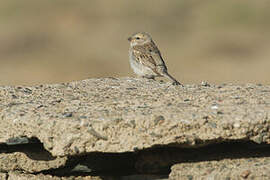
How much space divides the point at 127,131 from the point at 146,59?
5.15 meters

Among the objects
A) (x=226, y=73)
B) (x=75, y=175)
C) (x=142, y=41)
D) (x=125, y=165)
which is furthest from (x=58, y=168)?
(x=226, y=73)

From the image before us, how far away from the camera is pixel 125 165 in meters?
6.22

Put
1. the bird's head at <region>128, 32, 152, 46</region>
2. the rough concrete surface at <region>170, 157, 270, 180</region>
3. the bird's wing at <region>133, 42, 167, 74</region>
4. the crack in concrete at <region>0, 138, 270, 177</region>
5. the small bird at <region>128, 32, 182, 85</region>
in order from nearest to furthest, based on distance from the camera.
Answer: the rough concrete surface at <region>170, 157, 270, 180</region>, the crack in concrete at <region>0, 138, 270, 177</region>, the small bird at <region>128, 32, 182, 85</region>, the bird's wing at <region>133, 42, 167, 74</region>, the bird's head at <region>128, 32, 152, 46</region>

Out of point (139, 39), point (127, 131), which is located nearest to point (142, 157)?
A: point (127, 131)

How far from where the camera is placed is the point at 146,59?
10844 mm

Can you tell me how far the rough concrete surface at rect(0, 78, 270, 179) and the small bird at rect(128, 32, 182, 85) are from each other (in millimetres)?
3622

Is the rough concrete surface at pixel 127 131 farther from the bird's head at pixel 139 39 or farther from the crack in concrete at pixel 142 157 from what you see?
the bird's head at pixel 139 39

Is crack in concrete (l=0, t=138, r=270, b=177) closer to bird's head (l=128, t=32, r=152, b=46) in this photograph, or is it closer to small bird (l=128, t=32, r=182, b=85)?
small bird (l=128, t=32, r=182, b=85)

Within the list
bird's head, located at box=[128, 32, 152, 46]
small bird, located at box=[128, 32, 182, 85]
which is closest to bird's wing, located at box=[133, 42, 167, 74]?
small bird, located at box=[128, 32, 182, 85]

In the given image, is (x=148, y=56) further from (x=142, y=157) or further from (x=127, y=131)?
(x=127, y=131)

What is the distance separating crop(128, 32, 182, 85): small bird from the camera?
10539mm

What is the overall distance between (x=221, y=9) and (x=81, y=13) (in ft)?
15.6

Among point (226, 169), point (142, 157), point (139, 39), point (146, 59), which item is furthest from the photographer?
point (139, 39)

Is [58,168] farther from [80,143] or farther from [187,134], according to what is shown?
[187,134]
